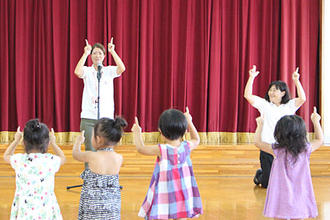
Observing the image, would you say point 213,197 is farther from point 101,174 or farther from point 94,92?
point 101,174

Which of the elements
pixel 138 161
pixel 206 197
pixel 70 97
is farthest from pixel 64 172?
pixel 206 197

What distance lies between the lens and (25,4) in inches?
224

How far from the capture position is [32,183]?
2162 mm

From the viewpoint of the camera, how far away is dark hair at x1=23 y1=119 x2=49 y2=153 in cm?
217

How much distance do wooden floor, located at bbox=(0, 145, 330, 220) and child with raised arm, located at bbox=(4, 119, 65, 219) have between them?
98cm

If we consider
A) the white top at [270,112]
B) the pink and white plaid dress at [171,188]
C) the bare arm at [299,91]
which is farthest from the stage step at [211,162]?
the pink and white plaid dress at [171,188]

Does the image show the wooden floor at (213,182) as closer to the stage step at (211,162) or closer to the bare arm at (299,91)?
the stage step at (211,162)

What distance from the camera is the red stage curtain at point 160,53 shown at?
5.70 meters

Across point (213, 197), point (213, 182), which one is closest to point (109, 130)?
point (213, 197)

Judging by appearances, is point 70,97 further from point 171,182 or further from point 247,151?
point 171,182

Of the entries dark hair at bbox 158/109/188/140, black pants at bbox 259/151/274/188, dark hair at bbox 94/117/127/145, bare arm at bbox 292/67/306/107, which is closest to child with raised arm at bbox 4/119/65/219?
dark hair at bbox 94/117/127/145

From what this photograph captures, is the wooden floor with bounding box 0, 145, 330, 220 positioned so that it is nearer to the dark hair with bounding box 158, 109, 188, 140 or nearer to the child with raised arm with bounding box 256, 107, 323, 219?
the child with raised arm with bounding box 256, 107, 323, 219

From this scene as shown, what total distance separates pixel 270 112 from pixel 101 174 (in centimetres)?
182

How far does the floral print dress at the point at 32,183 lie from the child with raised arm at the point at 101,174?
7.6 inches
